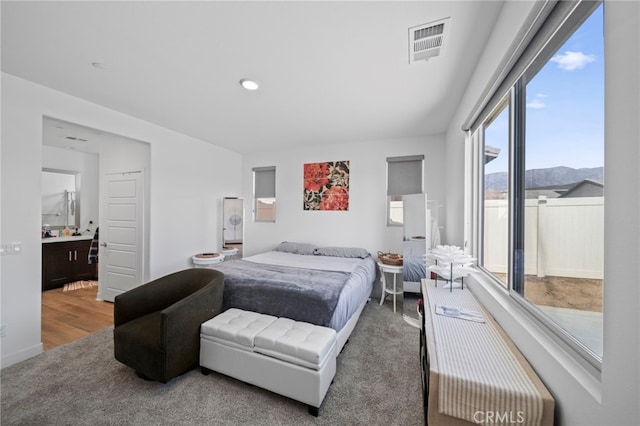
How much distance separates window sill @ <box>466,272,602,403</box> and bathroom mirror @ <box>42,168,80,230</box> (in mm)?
7389

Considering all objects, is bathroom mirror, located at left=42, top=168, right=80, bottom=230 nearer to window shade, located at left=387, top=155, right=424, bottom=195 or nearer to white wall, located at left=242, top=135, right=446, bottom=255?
white wall, located at left=242, top=135, right=446, bottom=255

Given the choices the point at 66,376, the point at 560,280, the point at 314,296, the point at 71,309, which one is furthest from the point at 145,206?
the point at 560,280

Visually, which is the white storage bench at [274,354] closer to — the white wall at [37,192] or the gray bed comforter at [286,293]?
the gray bed comforter at [286,293]

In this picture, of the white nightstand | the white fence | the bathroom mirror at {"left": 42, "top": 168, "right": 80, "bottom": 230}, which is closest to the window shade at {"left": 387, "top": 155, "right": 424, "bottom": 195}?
the white nightstand

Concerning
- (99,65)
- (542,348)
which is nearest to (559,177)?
(542,348)

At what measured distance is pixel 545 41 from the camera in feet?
3.72

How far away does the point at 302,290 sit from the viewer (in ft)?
7.41

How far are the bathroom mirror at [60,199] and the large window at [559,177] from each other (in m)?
7.41

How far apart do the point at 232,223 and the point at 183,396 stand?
11.0 ft

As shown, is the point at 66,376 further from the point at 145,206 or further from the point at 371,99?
the point at 371,99

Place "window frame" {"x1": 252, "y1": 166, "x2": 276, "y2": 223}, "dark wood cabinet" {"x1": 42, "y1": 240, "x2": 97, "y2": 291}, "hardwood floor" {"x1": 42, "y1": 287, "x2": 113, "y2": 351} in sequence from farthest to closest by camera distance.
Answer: "window frame" {"x1": 252, "y1": 166, "x2": 276, "y2": 223} → "dark wood cabinet" {"x1": 42, "y1": 240, "x2": 97, "y2": 291} → "hardwood floor" {"x1": 42, "y1": 287, "x2": 113, "y2": 351}

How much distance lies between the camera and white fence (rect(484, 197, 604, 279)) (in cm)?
86

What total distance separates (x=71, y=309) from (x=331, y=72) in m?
4.72

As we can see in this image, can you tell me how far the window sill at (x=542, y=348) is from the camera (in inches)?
30.1
